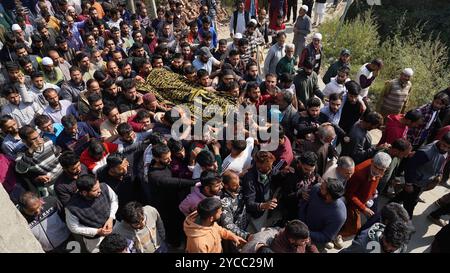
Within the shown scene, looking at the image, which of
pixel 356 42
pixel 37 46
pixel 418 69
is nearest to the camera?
pixel 37 46

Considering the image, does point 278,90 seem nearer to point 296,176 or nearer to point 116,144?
point 296,176

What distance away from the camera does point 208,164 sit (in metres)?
3.58

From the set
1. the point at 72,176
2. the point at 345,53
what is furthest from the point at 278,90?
the point at 72,176

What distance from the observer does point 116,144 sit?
4180 millimetres

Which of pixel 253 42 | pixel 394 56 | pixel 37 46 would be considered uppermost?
pixel 37 46

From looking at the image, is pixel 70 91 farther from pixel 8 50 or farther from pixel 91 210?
pixel 91 210

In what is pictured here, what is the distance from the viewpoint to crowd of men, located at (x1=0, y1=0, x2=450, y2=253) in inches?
127

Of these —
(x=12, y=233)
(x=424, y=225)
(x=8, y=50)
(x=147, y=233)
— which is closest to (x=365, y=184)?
(x=424, y=225)

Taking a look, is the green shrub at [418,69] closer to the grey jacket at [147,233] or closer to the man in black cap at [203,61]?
the man in black cap at [203,61]

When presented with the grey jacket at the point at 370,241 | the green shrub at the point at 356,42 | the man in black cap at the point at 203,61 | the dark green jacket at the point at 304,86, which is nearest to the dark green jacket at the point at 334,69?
the dark green jacket at the point at 304,86

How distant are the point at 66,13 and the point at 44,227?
6.12m

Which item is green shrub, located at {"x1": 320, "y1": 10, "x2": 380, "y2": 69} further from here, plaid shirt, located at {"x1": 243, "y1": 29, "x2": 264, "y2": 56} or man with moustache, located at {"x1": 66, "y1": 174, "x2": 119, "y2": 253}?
man with moustache, located at {"x1": 66, "y1": 174, "x2": 119, "y2": 253}

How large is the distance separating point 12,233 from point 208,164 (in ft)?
5.95

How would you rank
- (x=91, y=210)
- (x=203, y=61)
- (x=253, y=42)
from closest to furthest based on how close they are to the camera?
(x=91, y=210) < (x=203, y=61) < (x=253, y=42)
